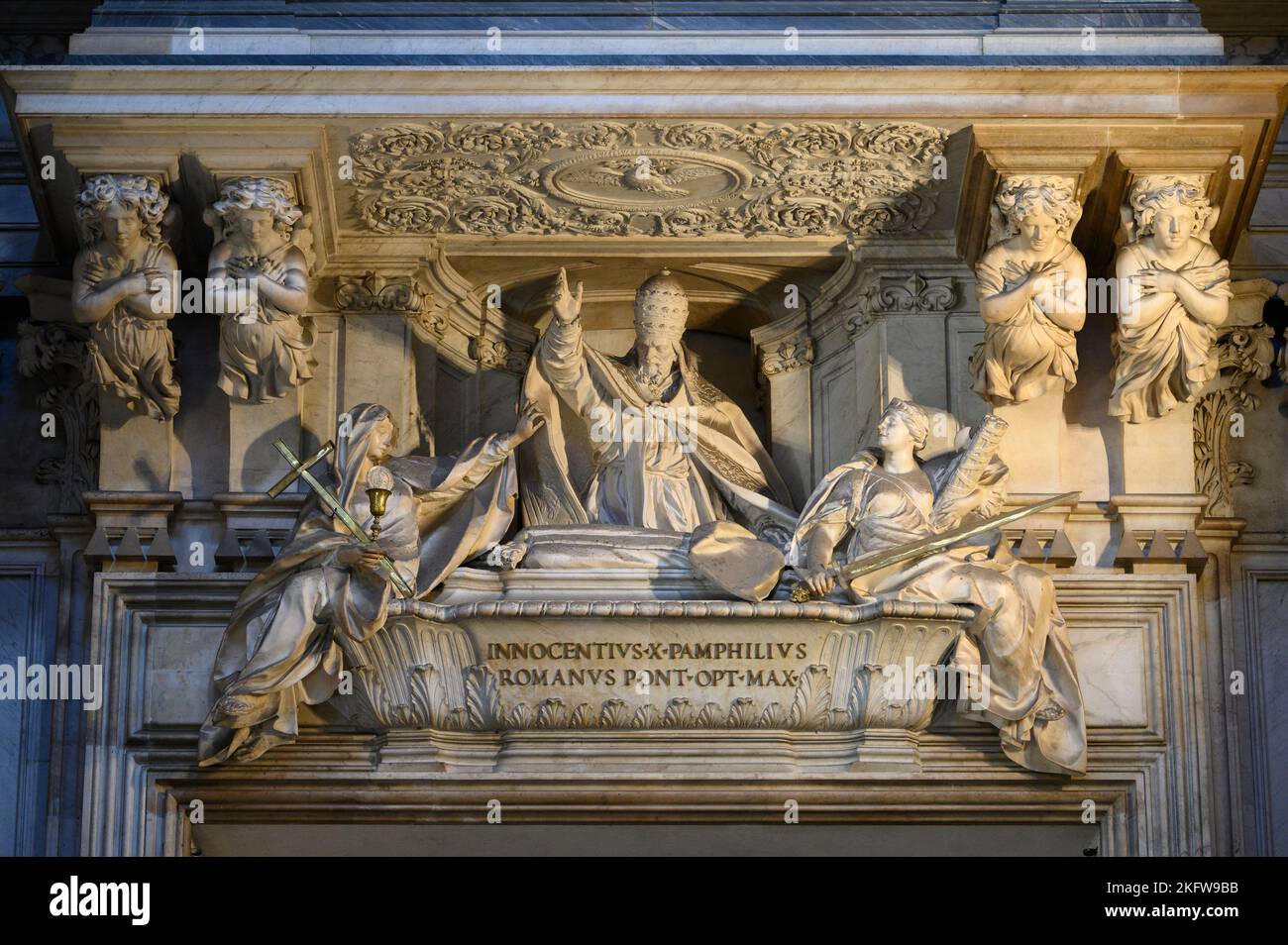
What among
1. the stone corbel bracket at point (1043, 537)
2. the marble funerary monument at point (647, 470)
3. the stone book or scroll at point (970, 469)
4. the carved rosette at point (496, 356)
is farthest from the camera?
the carved rosette at point (496, 356)

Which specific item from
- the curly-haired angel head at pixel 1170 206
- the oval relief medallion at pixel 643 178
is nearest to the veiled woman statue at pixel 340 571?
the oval relief medallion at pixel 643 178

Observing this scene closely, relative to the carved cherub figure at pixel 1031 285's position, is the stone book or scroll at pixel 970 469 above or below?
below

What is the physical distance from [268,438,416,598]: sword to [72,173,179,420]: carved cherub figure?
0.73 m

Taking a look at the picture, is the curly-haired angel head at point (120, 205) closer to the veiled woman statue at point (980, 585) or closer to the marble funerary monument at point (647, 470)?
the marble funerary monument at point (647, 470)

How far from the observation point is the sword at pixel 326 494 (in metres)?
12.8

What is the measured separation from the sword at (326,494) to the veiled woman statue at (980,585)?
1755mm

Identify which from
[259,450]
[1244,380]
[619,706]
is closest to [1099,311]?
[1244,380]

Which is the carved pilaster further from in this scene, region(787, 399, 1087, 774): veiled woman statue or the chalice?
region(787, 399, 1087, 774): veiled woman statue

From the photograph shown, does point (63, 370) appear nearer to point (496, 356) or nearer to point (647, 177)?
point (496, 356)

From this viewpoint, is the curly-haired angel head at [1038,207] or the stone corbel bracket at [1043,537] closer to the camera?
the curly-haired angel head at [1038,207]

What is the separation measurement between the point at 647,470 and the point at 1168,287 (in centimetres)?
254

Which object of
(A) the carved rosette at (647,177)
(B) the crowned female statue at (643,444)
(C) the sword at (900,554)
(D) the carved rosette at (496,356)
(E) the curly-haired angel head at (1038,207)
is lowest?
(C) the sword at (900,554)

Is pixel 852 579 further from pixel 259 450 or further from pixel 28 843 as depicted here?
pixel 28 843

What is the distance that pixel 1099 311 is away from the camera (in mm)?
13617
